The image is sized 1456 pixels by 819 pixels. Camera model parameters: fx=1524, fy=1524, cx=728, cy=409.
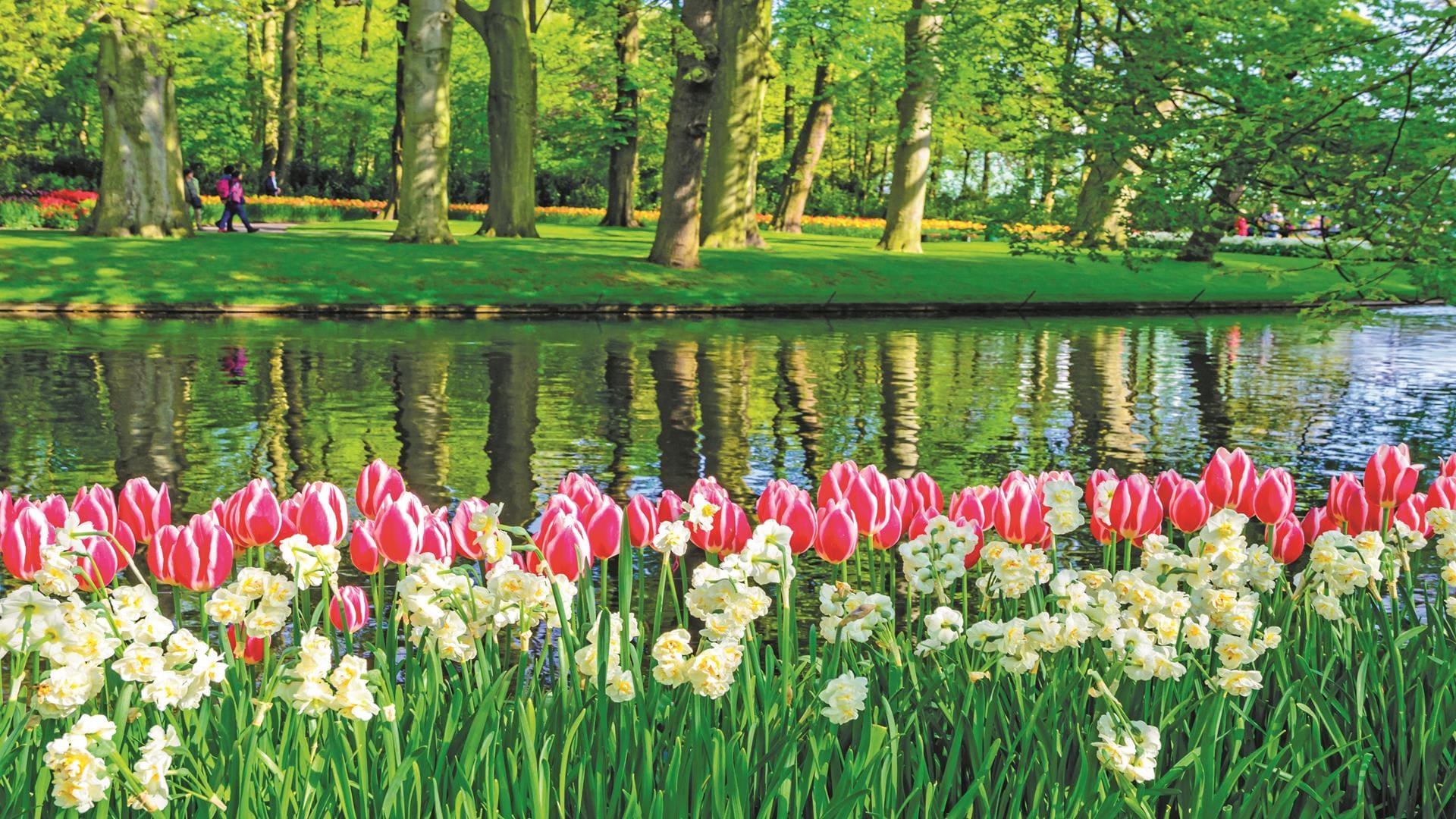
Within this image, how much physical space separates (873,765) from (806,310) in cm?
2433

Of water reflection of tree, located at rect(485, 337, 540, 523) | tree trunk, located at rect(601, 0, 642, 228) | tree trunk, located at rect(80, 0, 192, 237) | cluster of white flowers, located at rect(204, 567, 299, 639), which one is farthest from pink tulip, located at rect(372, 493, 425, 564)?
tree trunk, located at rect(601, 0, 642, 228)

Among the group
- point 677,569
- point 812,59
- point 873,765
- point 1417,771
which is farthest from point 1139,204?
point 812,59

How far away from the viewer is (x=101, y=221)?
29344 mm

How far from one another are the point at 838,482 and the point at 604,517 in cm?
78

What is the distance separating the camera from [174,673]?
2.79 metres

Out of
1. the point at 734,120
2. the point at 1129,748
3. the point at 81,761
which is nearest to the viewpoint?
the point at 81,761

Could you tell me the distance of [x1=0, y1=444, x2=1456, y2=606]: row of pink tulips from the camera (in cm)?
348

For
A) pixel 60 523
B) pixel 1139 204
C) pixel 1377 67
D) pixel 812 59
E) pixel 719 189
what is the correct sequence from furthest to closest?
pixel 812 59, pixel 719 189, pixel 1139 204, pixel 1377 67, pixel 60 523

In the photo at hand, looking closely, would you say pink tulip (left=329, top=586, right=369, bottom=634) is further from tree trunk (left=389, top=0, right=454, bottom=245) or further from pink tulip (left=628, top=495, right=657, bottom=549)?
tree trunk (left=389, top=0, right=454, bottom=245)

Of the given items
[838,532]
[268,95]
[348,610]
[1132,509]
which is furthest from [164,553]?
[268,95]

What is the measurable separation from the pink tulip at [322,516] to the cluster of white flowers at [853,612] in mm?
1159

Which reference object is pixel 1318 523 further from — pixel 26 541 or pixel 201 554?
pixel 26 541

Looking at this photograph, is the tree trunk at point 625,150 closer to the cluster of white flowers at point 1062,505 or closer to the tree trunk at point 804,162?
the tree trunk at point 804,162

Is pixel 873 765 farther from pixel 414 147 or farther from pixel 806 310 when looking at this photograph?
pixel 414 147
